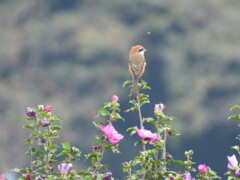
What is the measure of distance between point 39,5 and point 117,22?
2583mm

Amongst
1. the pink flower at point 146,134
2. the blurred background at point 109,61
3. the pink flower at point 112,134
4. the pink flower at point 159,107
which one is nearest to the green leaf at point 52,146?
the pink flower at point 112,134

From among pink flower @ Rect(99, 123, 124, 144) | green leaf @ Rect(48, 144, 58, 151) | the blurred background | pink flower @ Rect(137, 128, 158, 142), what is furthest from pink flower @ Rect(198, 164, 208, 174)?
the blurred background

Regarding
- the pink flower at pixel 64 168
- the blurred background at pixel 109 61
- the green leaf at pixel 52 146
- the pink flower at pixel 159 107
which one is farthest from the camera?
the blurred background at pixel 109 61

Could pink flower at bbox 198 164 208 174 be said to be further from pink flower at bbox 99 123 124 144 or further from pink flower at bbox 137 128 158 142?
pink flower at bbox 99 123 124 144

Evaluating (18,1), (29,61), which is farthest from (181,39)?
(18,1)

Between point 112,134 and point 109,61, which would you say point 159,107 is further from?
point 109,61

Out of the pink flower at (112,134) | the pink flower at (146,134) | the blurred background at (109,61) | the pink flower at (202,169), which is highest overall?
the blurred background at (109,61)

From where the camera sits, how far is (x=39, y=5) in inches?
674

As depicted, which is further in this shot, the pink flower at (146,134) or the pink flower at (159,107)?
the pink flower at (159,107)

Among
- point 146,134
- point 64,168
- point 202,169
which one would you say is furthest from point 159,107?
point 64,168

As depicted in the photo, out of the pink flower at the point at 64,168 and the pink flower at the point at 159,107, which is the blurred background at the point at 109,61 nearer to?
the pink flower at the point at 159,107

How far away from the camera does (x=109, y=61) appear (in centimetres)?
1549

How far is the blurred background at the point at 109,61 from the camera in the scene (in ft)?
42.5

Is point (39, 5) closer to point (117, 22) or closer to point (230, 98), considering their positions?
point (117, 22)
